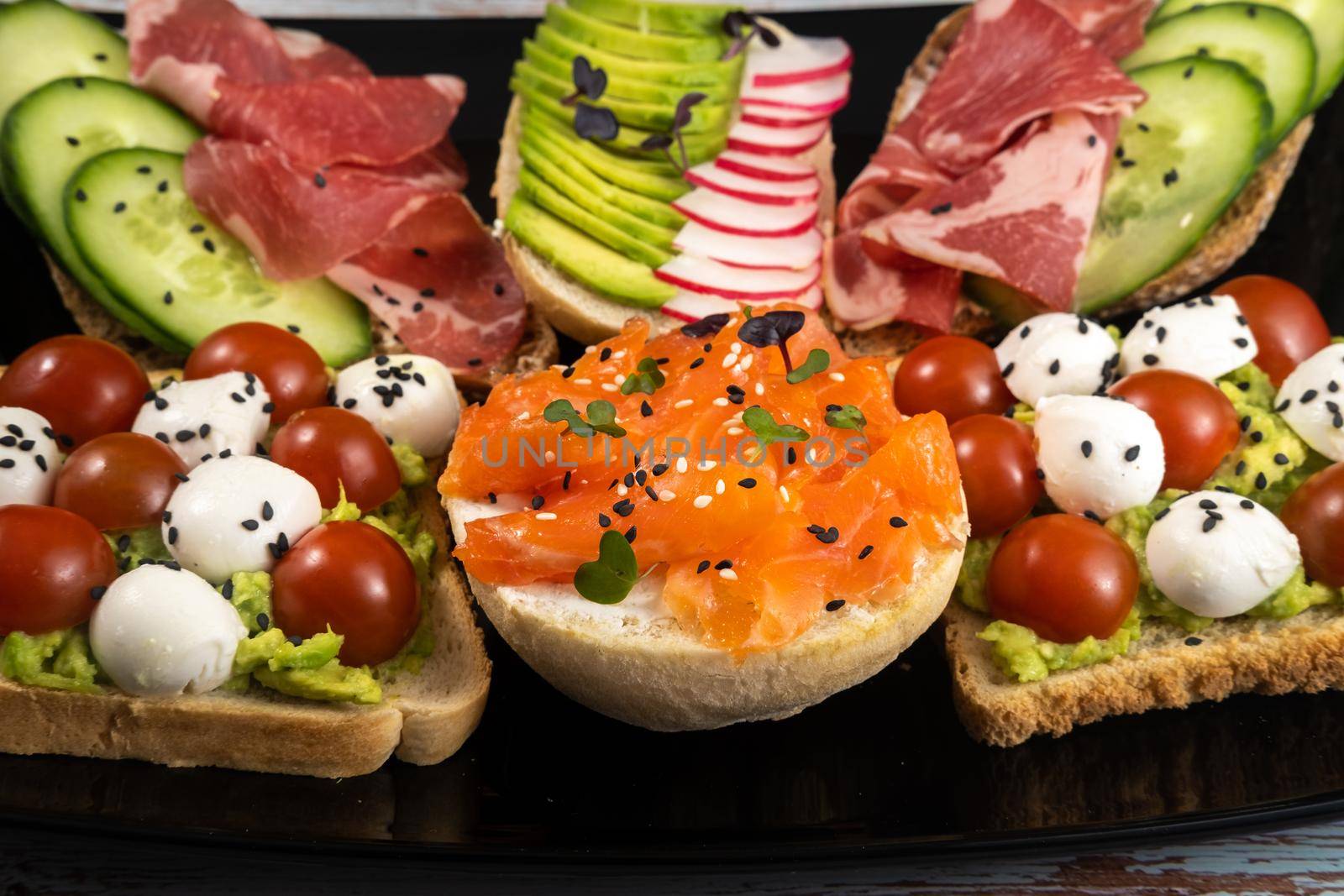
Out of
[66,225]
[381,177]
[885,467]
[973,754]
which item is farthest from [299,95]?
[973,754]

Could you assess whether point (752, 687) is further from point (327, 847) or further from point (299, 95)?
point (299, 95)

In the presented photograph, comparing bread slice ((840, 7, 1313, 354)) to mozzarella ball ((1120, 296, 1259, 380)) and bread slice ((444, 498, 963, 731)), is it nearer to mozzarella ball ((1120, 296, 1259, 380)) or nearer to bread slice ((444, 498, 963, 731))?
mozzarella ball ((1120, 296, 1259, 380))

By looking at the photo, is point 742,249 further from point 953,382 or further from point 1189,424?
point 1189,424

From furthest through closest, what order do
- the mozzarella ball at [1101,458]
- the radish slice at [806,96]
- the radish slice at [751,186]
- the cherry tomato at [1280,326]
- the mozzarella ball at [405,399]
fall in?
the radish slice at [806,96] → the radish slice at [751,186] → the cherry tomato at [1280,326] → the mozzarella ball at [405,399] → the mozzarella ball at [1101,458]

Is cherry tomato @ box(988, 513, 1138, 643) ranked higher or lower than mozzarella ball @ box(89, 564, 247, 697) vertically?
higher

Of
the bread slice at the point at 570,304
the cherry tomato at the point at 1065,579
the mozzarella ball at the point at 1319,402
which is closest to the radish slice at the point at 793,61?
the bread slice at the point at 570,304

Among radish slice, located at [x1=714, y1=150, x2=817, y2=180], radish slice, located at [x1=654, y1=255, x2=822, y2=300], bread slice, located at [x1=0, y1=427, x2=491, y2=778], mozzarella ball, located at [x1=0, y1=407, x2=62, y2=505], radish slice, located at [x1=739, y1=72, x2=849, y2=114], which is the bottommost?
bread slice, located at [x1=0, y1=427, x2=491, y2=778]

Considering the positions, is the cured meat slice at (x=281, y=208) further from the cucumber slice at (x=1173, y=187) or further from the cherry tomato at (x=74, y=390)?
the cucumber slice at (x=1173, y=187)

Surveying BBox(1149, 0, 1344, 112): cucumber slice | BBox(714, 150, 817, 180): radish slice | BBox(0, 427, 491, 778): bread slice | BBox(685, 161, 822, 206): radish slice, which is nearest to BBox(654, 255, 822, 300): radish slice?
BBox(685, 161, 822, 206): radish slice
